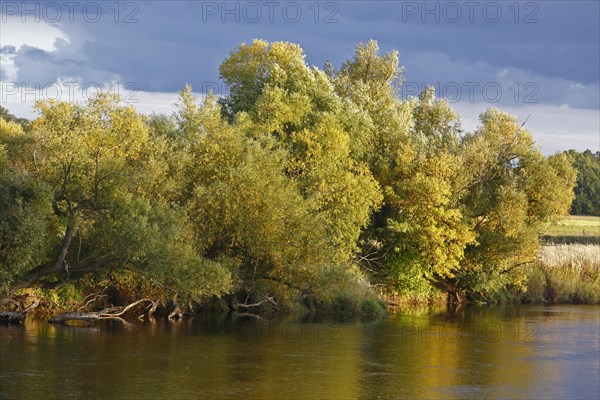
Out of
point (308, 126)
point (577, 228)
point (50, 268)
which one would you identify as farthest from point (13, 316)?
point (577, 228)

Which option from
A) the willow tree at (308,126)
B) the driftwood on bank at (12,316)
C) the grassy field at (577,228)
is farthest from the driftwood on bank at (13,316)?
the grassy field at (577,228)

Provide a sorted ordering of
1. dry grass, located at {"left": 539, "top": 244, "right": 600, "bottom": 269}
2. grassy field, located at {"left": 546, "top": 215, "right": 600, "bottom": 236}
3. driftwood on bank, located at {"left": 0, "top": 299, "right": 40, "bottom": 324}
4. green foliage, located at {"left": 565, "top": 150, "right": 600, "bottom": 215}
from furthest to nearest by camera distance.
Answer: green foliage, located at {"left": 565, "top": 150, "right": 600, "bottom": 215} → grassy field, located at {"left": 546, "top": 215, "right": 600, "bottom": 236} → dry grass, located at {"left": 539, "top": 244, "right": 600, "bottom": 269} → driftwood on bank, located at {"left": 0, "top": 299, "right": 40, "bottom": 324}

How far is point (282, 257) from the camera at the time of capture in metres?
44.2

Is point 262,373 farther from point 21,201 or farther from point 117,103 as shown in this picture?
point 117,103

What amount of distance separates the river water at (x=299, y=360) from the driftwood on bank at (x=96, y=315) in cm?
79

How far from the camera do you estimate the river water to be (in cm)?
2895

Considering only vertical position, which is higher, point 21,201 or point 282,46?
point 282,46

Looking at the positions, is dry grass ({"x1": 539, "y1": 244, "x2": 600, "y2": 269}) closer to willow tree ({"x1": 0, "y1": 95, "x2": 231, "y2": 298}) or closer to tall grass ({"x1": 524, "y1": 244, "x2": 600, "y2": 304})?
tall grass ({"x1": 524, "y1": 244, "x2": 600, "y2": 304})

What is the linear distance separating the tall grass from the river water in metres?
13.8

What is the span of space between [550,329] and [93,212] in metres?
23.9

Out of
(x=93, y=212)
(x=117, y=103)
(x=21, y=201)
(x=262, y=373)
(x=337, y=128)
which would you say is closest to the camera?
(x=262, y=373)

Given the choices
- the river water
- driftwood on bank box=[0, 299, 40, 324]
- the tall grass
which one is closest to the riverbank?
the tall grass

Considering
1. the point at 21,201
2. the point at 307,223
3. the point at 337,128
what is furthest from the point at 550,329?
the point at 21,201

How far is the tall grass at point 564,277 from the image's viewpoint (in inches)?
2437
